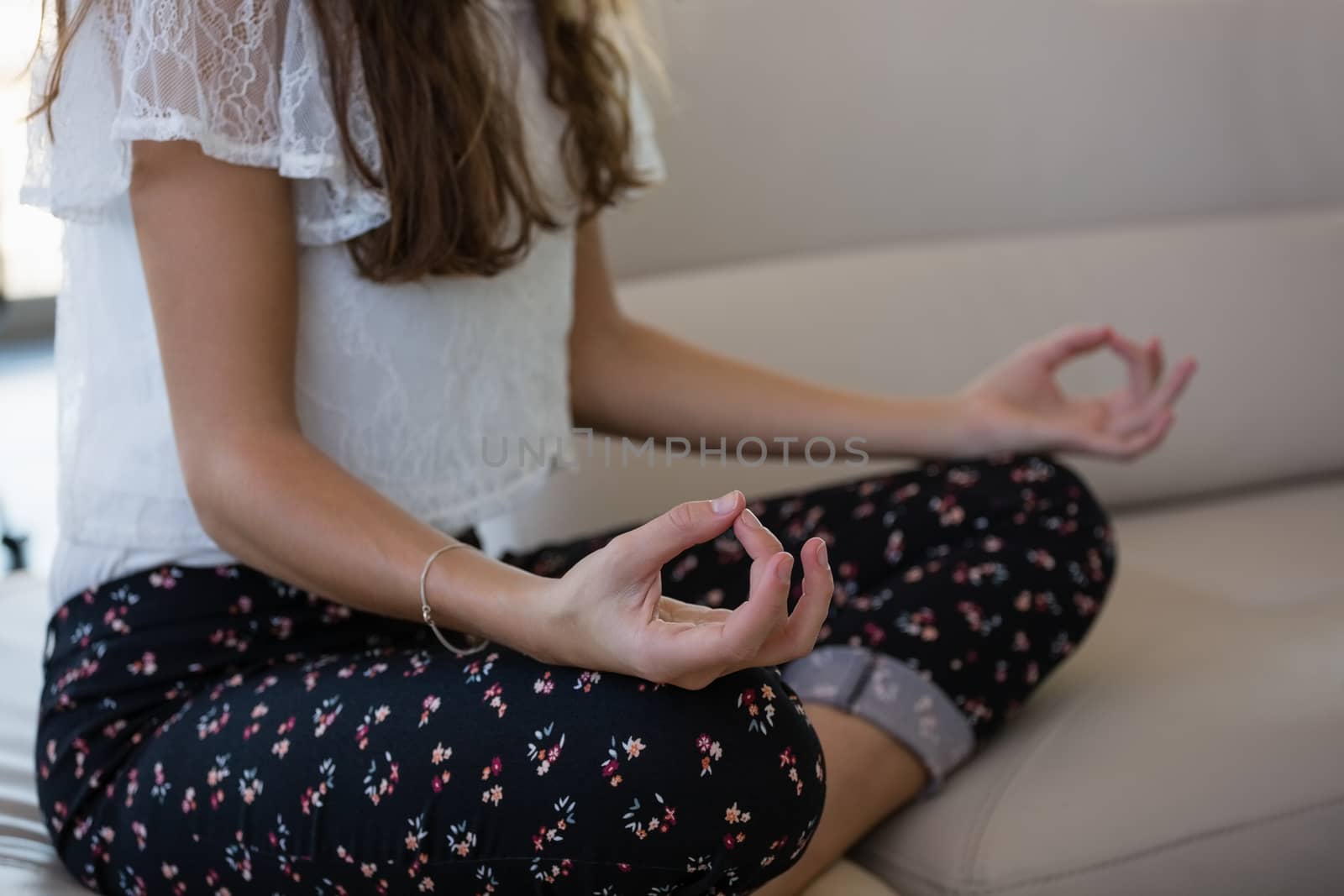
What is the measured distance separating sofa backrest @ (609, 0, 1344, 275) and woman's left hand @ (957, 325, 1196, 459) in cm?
51

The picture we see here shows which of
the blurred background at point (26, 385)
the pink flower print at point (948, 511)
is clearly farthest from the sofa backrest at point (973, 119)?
the blurred background at point (26, 385)

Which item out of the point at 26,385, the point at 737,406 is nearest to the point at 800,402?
the point at 737,406

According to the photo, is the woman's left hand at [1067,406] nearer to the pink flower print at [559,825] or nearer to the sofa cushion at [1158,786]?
the sofa cushion at [1158,786]

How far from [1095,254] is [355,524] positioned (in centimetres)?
110

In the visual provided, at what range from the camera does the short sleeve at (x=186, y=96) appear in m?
0.76

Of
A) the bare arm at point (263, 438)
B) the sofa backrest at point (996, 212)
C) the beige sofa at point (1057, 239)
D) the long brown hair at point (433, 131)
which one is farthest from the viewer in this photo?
the sofa backrest at point (996, 212)

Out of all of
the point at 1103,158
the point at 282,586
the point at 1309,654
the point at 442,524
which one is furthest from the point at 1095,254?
the point at 282,586

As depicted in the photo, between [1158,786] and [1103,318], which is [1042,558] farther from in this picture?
[1103,318]

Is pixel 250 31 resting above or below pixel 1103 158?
above

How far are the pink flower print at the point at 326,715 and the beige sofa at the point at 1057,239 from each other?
445 mm

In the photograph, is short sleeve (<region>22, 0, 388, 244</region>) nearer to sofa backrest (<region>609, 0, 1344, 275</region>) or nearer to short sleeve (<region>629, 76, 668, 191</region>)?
short sleeve (<region>629, 76, 668, 191</region>)

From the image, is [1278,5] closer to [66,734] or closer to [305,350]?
[305,350]

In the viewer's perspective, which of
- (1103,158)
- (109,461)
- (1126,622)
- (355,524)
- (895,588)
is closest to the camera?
(355,524)

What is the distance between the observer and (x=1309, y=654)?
106cm
